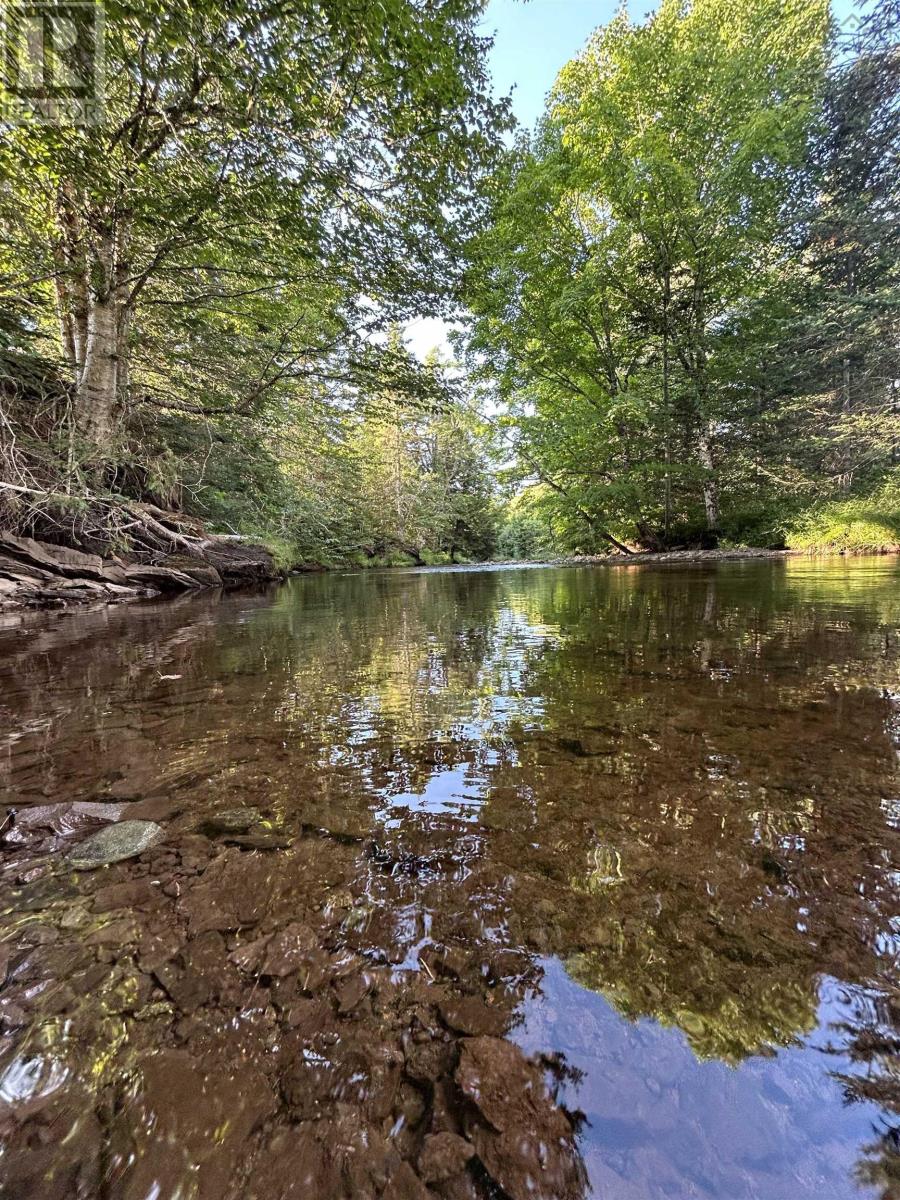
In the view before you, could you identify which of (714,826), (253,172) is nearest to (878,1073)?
(714,826)

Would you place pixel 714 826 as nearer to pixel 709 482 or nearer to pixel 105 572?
pixel 105 572

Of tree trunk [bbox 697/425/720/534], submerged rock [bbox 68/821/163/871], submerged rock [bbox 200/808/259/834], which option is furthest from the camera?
tree trunk [bbox 697/425/720/534]

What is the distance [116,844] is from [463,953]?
111 cm

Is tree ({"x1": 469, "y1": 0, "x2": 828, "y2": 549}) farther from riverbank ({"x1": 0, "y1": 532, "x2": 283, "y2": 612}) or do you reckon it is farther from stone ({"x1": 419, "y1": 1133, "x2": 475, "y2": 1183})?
stone ({"x1": 419, "y1": 1133, "x2": 475, "y2": 1183})

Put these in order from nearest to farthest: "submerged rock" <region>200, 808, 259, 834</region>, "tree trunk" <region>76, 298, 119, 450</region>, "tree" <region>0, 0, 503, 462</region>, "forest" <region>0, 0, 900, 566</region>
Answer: "submerged rock" <region>200, 808, 259, 834</region>
"tree" <region>0, 0, 503, 462</region>
"forest" <region>0, 0, 900, 566</region>
"tree trunk" <region>76, 298, 119, 450</region>

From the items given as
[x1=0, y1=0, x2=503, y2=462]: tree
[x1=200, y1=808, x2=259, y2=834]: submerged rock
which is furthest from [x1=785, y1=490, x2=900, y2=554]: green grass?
[x1=200, y1=808, x2=259, y2=834]: submerged rock

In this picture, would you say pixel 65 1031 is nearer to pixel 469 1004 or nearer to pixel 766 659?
pixel 469 1004

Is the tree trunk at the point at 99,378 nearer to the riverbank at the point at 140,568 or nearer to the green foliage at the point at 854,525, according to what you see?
the riverbank at the point at 140,568

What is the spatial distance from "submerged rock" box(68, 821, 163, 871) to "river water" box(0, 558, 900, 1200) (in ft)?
0.13

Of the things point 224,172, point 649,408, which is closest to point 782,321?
point 649,408

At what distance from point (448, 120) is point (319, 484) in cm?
1278

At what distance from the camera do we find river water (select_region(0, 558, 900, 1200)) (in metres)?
0.70

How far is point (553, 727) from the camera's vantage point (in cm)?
217

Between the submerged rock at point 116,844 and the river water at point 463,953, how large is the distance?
0.04m
